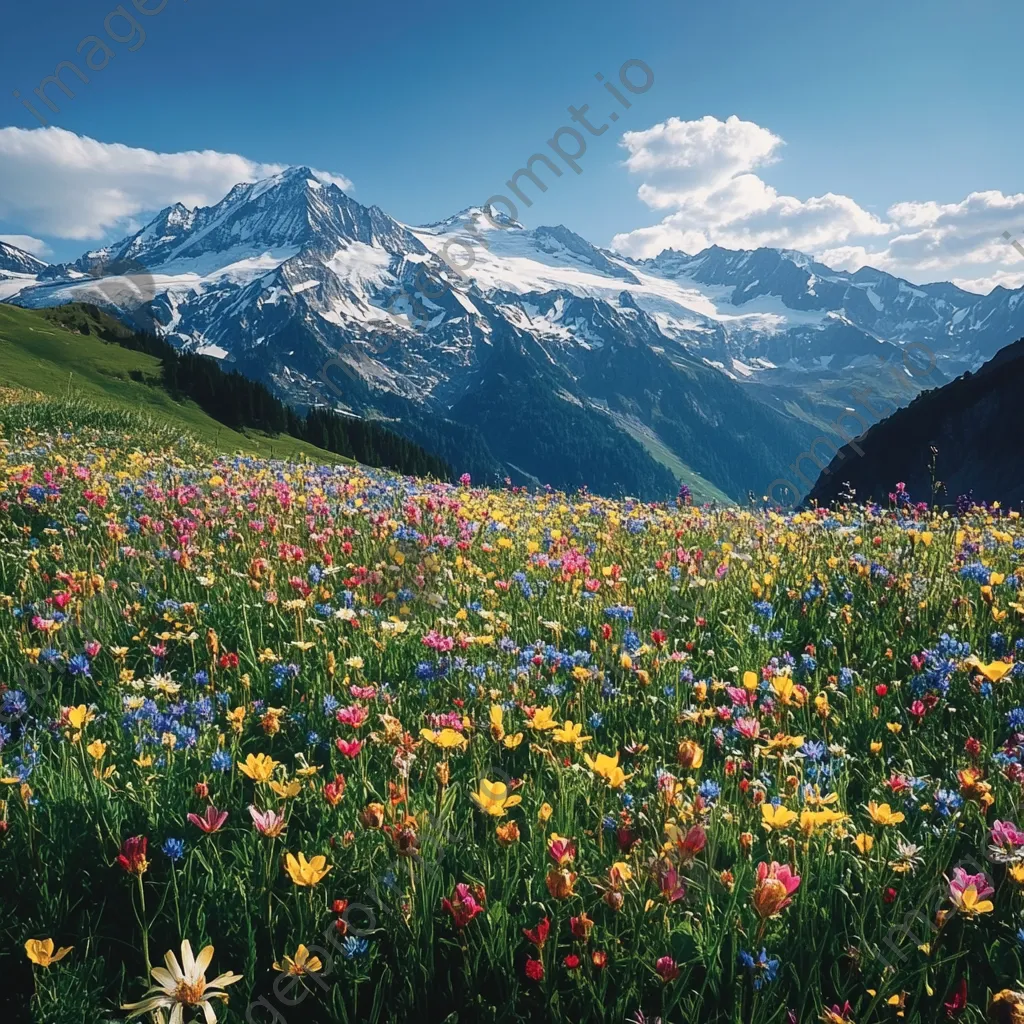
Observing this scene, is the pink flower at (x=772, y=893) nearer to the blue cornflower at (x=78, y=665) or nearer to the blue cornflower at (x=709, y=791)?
the blue cornflower at (x=709, y=791)

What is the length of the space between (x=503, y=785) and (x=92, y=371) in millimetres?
92306

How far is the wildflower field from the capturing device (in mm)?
2102

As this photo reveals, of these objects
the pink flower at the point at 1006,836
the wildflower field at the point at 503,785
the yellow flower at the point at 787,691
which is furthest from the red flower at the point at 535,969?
the yellow flower at the point at 787,691

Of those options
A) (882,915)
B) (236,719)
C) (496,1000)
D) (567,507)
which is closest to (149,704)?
(236,719)

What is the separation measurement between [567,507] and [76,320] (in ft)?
476

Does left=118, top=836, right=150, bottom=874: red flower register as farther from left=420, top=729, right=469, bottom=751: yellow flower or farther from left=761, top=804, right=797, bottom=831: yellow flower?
left=761, top=804, right=797, bottom=831: yellow flower

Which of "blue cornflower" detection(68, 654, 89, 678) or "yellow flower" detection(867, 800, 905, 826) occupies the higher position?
"yellow flower" detection(867, 800, 905, 826)

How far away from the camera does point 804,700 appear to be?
12.5ft

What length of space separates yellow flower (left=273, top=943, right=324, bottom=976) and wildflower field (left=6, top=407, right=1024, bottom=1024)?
2 centimetres

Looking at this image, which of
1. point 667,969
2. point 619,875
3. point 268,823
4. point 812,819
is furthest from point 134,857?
point 812,819

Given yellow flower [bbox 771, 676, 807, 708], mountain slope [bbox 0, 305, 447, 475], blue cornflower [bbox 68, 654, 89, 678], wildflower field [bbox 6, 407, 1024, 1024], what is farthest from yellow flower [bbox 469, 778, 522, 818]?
mountain slope [bbox 0, 305, 447, 475]

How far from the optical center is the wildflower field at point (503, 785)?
82.7 inches

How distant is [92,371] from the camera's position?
79125mm

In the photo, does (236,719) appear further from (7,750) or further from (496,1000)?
(496,1000)
